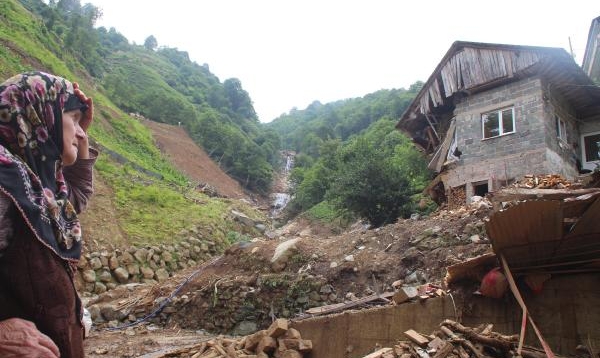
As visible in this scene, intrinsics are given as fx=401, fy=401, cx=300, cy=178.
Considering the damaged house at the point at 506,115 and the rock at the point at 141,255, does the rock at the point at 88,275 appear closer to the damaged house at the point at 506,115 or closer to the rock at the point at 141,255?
the rock at the point at 141,255

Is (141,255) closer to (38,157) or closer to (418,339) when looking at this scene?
(418,339)

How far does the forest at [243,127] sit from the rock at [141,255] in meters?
7.49

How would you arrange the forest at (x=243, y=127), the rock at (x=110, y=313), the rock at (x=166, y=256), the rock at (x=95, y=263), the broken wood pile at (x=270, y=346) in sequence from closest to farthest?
the broken wood pile at (x=270, y=346) < the rock at (x=110, y=313) < the rock at (x=95, y=263) < the rock at (x=166, y=256) < the forest at (x=243, y=127)

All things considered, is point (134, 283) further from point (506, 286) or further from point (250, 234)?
point (506, 286)

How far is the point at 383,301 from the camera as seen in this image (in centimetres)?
577

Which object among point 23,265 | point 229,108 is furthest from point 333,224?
point 229,108

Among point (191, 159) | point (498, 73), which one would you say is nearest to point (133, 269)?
point (498, 73)

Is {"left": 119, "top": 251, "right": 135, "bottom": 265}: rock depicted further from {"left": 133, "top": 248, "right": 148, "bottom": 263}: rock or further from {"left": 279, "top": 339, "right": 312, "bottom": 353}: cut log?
{"left": 279, "top": 339, "right": 312, "bottom": 353}: cut log

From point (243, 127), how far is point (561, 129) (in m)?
48.2

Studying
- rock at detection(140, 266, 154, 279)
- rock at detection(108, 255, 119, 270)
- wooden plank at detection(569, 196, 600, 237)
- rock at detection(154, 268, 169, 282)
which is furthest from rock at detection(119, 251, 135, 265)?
wooden plank at detection(569, 196, 600, 237)

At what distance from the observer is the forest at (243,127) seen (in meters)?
15.7

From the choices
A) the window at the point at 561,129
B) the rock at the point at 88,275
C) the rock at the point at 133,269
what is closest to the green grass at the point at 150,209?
the rock at the point at 133,269

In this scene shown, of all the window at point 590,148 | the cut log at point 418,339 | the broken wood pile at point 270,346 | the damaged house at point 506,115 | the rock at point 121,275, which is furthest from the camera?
the window at point 590,148

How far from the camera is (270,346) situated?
452cm
